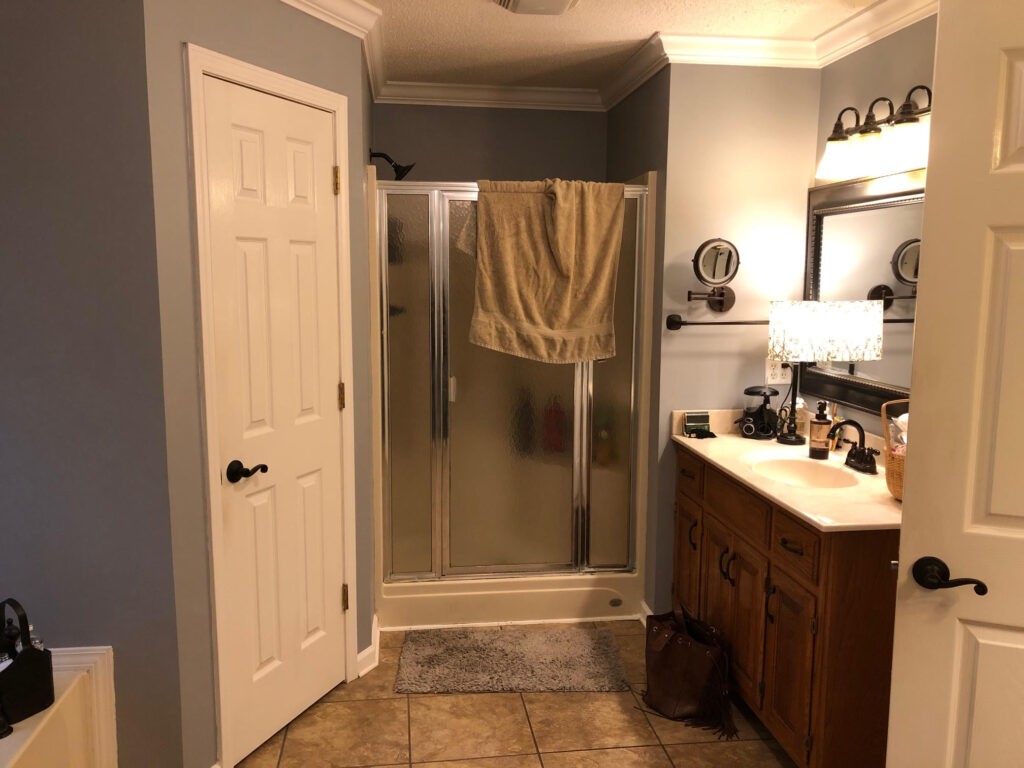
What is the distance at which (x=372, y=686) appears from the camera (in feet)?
9.40

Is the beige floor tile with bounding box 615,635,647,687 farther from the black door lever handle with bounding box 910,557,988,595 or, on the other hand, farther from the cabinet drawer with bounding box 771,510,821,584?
the black door lever handle with bounding box 910,557,988,595

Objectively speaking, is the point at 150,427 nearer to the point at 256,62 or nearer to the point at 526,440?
the point at 256,62

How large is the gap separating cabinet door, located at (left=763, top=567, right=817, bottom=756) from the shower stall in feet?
3.56

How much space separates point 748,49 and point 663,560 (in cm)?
208

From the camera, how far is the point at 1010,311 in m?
1.41

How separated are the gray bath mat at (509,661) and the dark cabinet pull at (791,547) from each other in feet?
3.15

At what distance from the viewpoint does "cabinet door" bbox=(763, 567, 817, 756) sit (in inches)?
85.3

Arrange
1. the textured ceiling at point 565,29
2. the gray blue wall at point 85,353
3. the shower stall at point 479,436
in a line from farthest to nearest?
the shower stall at point 479,436
the textured ceiling at point 565,29
the gray blue wall at point 85,353

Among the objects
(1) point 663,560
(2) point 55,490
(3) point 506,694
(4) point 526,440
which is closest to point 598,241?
(4) point 526,440

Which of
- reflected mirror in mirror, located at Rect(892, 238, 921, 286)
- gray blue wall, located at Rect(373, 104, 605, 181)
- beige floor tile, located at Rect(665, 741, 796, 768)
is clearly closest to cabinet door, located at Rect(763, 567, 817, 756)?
beige floor tile, located at Rect(665, 741, 796, 768)

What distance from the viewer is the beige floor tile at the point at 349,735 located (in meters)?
2.43

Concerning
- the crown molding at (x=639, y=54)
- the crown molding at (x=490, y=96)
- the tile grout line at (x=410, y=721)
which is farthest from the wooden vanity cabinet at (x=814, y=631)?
the crown molding at (x=490, y=96)

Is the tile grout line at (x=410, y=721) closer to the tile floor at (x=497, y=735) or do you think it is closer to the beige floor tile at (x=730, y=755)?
the tile floor at (x=497, y=735)

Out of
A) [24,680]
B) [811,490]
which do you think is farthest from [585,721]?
[24,680]
